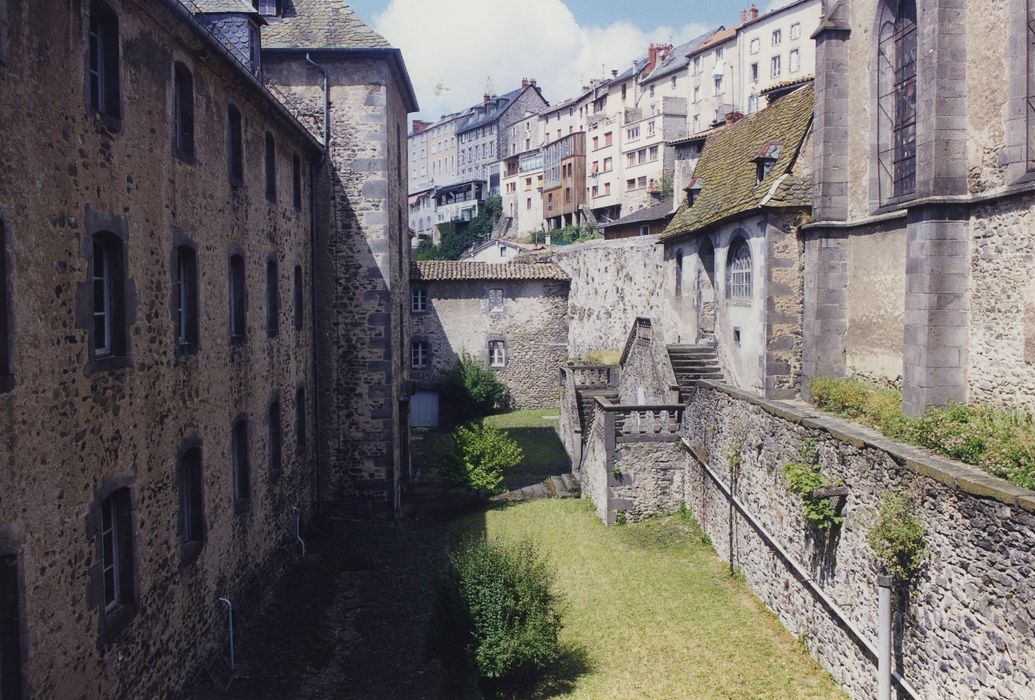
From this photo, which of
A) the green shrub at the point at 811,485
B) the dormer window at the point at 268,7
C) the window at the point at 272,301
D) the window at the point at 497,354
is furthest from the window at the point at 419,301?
the green shrub at the point at 811,485

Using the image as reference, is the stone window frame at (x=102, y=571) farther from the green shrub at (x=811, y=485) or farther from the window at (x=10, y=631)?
the green shrub at (x=811, y=485)

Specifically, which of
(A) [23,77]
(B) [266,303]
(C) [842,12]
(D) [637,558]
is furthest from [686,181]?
(A) [23,77]

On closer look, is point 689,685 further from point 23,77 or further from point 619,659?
point 23,77

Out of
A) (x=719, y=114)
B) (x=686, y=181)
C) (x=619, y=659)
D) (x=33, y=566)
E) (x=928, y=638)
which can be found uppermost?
(x=719, y=114)

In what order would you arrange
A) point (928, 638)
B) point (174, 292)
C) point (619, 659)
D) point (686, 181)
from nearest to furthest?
point (928, 638) → point (174, 292) → point (619, 659) → point (686, 181)

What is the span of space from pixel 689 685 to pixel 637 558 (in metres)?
5.30

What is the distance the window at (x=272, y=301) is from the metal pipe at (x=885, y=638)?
10.6 meters

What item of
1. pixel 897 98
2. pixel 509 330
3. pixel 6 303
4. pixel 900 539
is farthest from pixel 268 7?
pixel 509 330

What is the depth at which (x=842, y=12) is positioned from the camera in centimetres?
1565

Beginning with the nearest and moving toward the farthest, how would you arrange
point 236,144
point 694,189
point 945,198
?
point 945,198, point 236,144, point 694,189

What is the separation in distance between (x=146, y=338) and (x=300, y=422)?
321 inches

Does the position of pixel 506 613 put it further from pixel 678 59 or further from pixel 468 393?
pixel 678 59

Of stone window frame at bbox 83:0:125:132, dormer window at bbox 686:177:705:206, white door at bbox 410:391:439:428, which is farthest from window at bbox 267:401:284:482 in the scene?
white door at bbox 410:391:439:428

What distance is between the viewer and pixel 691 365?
20.4 metres
